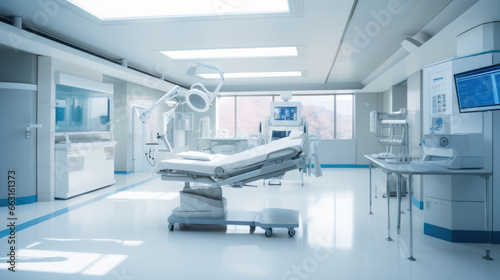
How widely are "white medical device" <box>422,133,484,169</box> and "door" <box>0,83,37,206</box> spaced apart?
5564 millimetres

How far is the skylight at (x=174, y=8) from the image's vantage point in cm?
363

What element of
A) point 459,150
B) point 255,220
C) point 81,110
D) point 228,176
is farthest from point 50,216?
point 459,150

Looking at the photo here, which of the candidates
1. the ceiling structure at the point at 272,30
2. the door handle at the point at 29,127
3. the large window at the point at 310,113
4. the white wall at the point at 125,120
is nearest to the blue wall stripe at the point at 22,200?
the door handle at the point at 29,127

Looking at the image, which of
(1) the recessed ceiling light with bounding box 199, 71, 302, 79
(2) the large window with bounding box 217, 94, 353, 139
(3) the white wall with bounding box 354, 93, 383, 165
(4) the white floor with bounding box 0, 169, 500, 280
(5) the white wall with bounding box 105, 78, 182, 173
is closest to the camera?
(4) the white floor with bounding box 0, 169, 500, 280

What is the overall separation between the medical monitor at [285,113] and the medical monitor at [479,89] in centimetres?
404

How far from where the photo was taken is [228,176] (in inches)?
141

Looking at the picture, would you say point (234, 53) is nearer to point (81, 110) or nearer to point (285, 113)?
point (285, 113)

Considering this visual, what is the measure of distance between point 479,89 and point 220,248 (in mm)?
2918

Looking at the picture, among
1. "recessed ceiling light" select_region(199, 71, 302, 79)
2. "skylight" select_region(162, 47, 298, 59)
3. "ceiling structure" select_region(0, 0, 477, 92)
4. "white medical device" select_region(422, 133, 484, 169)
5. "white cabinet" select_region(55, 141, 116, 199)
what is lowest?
"white cabinet" select_region(55, 141, 116, 199)

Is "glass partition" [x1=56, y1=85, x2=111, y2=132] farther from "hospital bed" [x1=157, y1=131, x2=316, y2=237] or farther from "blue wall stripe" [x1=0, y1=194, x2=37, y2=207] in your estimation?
"hospital bed" [x1=157, y1=131, x2=316, y2=237]

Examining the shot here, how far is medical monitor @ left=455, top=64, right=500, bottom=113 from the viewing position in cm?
291

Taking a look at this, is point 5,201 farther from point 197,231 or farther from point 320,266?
point 320,266

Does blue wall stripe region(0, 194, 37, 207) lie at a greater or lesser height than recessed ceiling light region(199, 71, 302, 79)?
lesser

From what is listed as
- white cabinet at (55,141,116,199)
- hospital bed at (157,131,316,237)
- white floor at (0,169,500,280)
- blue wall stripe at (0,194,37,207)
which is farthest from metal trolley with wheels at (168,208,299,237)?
blue wall stripe at (0,194,37,207)
